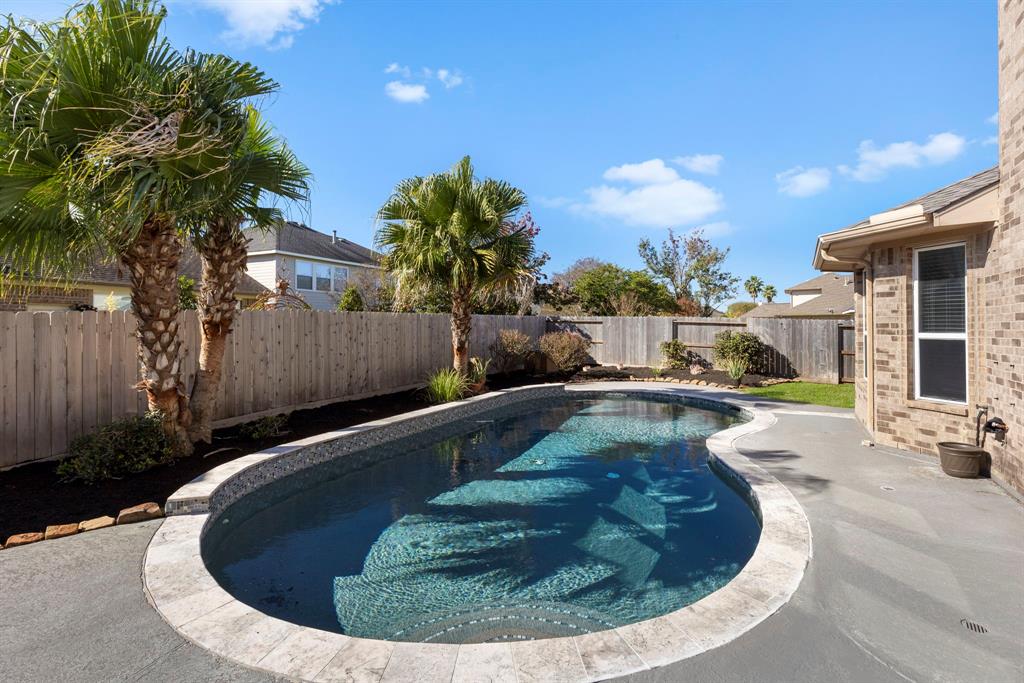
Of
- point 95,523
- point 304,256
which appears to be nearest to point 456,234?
point 95,523

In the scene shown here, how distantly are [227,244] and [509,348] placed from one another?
1037 cm

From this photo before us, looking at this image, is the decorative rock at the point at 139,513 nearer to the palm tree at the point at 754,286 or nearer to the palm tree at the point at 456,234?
the palm tree at the point at 456,234

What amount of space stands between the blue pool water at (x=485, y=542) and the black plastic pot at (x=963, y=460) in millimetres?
2351

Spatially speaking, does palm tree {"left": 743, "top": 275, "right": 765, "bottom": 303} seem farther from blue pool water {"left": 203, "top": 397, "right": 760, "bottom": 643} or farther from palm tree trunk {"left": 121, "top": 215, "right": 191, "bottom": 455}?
palm tree trunk {"left": 121, "top": 215, "right": 191, "bottom": 455}

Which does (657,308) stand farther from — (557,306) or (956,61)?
(956,61)

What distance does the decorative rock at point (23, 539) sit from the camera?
13.3 feet

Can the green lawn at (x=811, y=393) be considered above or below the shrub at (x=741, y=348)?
below

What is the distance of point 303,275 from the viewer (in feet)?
83.1

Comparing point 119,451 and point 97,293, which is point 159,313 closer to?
point 119,451

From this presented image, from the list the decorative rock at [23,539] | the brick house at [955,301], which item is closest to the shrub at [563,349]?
the brick house at [955,301]

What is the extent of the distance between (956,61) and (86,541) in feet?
45.3

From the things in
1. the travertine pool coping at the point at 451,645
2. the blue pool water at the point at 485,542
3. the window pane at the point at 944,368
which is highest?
the window pane at the point at 944,368

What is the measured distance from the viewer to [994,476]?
18.3 feet

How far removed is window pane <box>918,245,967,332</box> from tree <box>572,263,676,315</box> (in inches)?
704
